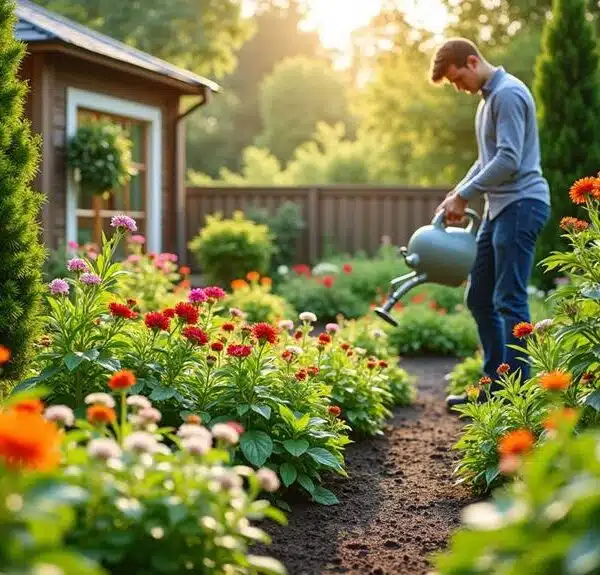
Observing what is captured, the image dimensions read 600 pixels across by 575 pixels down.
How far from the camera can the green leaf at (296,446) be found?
3.41m

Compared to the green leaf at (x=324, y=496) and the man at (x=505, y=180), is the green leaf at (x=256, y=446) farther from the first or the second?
the man at (x=505, y=180)

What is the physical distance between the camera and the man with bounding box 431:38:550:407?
4.77 metres

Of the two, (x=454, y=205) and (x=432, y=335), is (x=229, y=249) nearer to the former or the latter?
(x=432, y=335)

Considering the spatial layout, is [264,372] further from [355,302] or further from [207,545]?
[355,302]

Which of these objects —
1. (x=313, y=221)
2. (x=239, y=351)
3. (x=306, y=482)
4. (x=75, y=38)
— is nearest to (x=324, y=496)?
(x=306, y=482)

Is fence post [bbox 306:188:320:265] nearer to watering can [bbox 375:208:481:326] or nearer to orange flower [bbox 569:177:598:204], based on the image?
watering can [bbox 375:208:481:326]

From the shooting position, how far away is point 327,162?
68.5ft

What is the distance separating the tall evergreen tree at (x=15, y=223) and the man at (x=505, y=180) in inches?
81.9

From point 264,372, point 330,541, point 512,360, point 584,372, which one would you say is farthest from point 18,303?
point 512,360

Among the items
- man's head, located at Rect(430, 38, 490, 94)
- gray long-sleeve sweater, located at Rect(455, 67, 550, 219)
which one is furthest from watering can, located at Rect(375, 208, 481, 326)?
man's head, located at Rect(430, 38, 490, 94)

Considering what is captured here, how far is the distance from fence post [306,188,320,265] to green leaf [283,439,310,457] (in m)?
10.1

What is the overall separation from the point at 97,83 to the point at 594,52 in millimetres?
4751

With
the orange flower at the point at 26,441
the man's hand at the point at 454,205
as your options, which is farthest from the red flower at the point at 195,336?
the man's hand at the point at 454,205

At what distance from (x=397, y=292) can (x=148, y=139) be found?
6.03 meters
